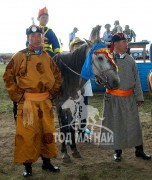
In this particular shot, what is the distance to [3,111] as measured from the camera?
9.38 meters

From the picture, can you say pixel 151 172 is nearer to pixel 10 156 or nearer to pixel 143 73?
pixel 10 156

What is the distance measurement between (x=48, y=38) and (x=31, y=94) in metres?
2.23

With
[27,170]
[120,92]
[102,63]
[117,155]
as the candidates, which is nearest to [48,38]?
[102,63]

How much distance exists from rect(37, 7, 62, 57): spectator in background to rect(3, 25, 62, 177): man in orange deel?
1.71m

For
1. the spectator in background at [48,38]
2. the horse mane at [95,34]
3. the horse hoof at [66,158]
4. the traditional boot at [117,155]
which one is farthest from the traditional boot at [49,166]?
the spectator in background at [48,38]

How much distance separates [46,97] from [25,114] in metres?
0.40

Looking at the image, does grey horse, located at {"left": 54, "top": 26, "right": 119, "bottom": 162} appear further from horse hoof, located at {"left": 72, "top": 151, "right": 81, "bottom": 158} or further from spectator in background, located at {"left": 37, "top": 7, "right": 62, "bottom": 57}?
spectator in background, located at {"left": 37, "top": 7, "right": 62, "bottom": 57}

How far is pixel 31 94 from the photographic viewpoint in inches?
169

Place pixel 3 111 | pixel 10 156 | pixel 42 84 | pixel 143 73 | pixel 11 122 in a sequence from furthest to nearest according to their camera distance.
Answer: pixel 143 73 → pixel 3 111 → pixel 11 122 → pixel 10 156 → pixel 42 84

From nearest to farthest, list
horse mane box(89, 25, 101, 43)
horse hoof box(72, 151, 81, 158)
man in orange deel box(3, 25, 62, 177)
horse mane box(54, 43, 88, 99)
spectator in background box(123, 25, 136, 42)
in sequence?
man in orange deel box(3, 25, 62, 177) → horse mane box(89, 25, 101, 43) → horse mane box(54, 43, 88, 99) → horse hoof box(72, 151, 81, 158) → spectator in background box(123, 25, 136, 42)

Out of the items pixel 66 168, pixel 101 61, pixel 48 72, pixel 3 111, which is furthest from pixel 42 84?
pixel 3 111

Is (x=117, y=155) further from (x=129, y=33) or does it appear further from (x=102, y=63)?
(x=129, y=33)

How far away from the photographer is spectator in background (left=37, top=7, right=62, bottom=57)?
20.0 feet

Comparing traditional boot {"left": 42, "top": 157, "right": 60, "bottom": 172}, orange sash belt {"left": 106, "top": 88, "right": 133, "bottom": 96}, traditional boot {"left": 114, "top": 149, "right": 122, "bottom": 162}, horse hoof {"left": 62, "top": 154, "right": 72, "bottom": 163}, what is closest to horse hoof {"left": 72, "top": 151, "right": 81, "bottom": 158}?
horse hoof {"left": 62, "top": 154, "right": 72, "bottom": 163}
